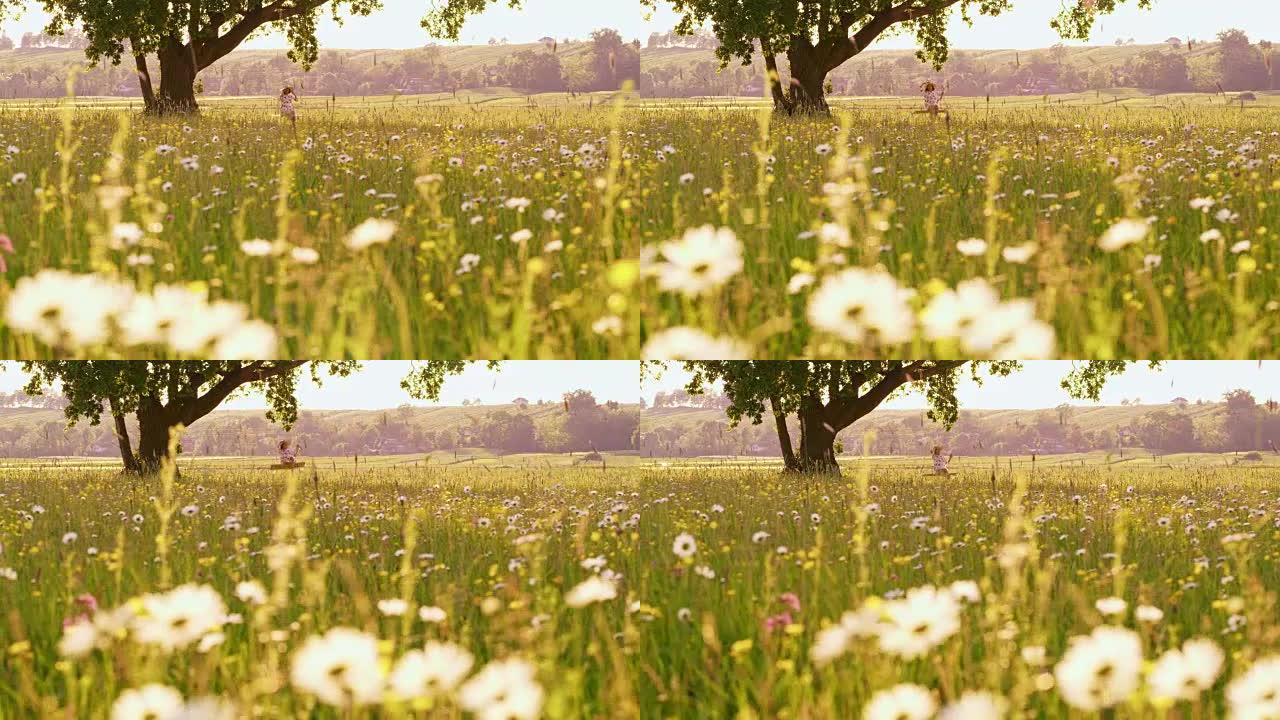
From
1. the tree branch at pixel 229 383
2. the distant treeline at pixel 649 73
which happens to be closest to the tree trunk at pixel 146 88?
the tree branch at pixel 229 383

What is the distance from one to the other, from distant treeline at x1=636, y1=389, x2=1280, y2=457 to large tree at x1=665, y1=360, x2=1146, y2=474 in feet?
2.09

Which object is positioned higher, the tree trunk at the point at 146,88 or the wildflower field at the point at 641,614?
the tree trunk at the point at 146,88

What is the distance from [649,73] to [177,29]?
115 metres

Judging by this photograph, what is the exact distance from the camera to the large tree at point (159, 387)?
51.8 feet

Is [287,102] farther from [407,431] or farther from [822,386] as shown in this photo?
[407,431]

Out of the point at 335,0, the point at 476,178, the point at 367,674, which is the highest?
the point at 335,0

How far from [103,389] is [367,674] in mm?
13992

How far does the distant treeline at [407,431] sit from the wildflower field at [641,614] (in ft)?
19.9

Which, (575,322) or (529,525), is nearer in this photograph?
(575,322)

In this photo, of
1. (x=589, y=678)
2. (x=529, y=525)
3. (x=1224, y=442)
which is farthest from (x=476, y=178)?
(x=1224, y=442)

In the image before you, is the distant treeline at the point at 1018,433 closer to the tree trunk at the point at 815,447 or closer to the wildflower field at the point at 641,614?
the tree trunk at the point at 815,447

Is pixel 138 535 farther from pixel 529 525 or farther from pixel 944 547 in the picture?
pixel 944 547

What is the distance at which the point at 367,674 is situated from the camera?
372 cm

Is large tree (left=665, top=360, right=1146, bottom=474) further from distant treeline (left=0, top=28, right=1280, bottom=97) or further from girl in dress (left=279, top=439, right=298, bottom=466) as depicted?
distant treeline (left=0, top=28, right=1280, bottom=97)
